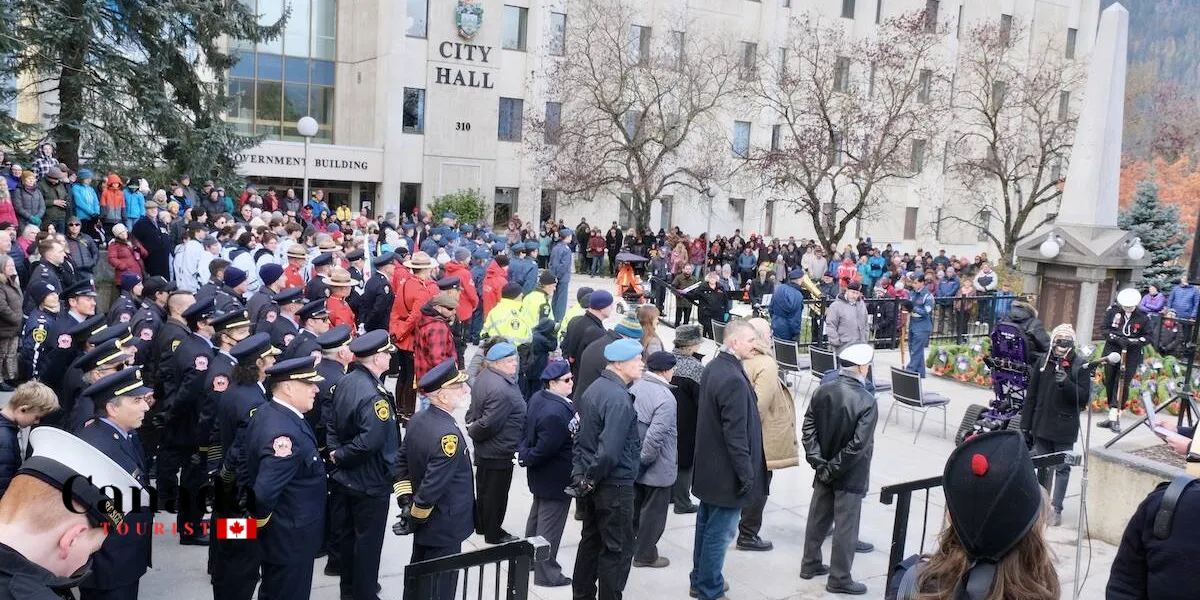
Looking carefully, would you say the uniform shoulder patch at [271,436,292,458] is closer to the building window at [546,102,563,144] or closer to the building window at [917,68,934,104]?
the building window at [546,102,563,144]

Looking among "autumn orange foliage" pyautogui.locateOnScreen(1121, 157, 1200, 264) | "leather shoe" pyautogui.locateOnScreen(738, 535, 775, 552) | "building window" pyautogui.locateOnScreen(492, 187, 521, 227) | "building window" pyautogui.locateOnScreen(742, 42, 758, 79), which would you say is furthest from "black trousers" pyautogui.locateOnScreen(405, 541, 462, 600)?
"autumn orange foliage" pyautogui.locateOnScreen(1121, 157, 1200, 264)

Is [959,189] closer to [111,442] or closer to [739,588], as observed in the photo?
[739,588]

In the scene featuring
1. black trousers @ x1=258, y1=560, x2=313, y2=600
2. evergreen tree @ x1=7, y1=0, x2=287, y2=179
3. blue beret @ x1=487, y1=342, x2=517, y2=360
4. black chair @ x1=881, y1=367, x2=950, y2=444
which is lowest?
black trousers @ x1=258, y1=560, x2=313, y2=600

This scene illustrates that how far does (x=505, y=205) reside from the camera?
39.1 metres

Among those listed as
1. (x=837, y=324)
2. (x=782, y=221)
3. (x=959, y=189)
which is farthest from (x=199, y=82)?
(x=959, y=189)

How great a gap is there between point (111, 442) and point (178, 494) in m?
2.73

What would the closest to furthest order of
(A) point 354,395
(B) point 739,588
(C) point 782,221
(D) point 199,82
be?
(A) point 354,395
(B) point 739,588
(D) point 199,82
(C) point 782,221

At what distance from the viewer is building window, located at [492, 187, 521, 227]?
38.8m

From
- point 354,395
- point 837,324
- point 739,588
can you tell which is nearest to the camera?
point 354,395

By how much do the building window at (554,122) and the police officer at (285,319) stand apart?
27678 mm

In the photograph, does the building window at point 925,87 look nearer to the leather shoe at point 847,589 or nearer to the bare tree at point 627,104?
the bare tree at point 627,104

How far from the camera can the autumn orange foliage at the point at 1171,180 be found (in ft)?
128

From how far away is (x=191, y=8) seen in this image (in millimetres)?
21547

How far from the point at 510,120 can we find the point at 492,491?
32.9 metres
